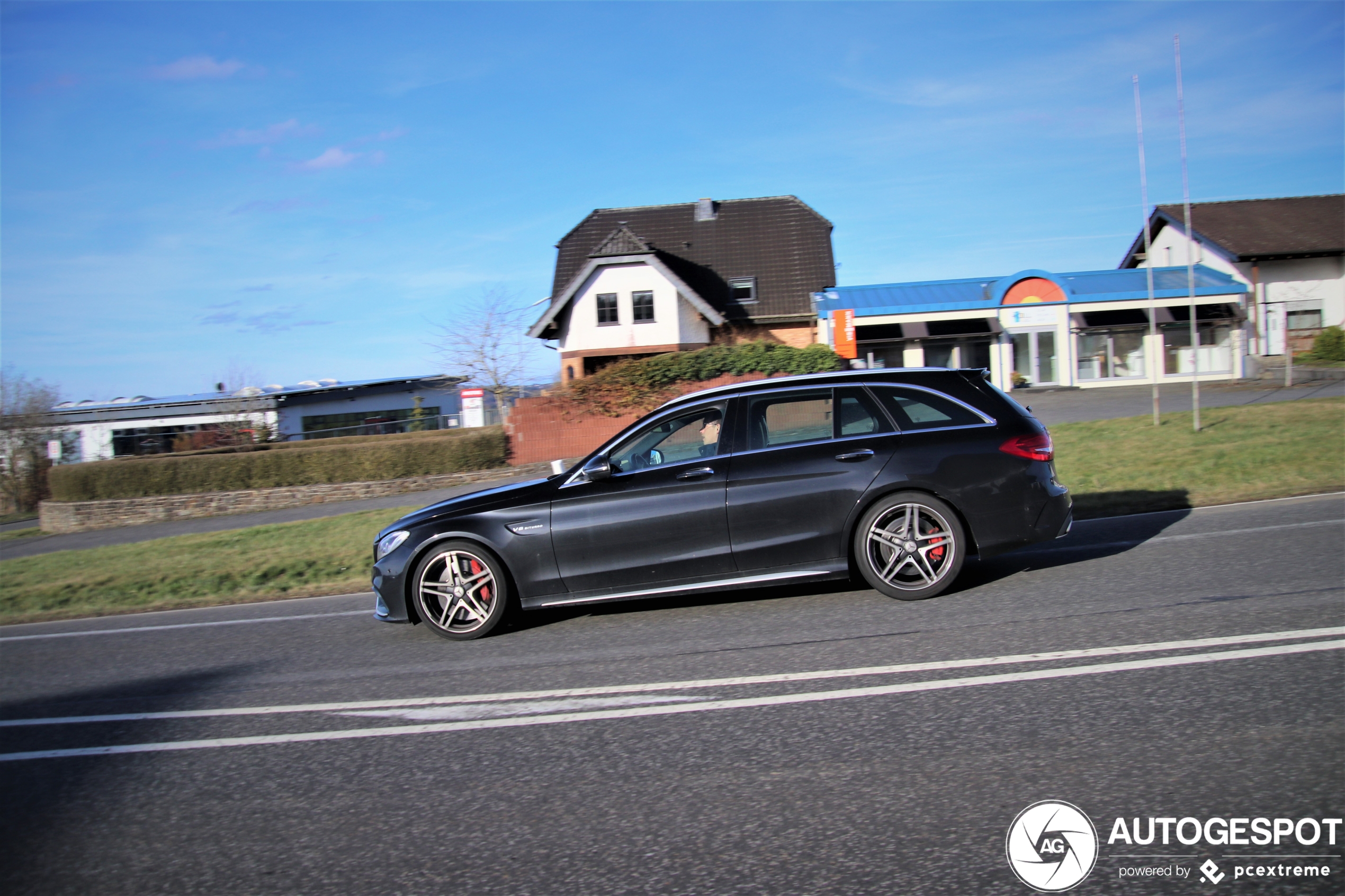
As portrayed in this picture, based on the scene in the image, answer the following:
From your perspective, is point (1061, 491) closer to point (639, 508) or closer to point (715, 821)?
point (639, 508)

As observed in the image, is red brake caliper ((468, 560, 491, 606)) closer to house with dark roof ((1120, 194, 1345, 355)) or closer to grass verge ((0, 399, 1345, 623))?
grass verge ((0, 399, 1345, 623))

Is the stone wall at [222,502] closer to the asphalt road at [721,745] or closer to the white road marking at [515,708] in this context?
the asphalt road at [721,745]

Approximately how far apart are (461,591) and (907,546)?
321 centimetres

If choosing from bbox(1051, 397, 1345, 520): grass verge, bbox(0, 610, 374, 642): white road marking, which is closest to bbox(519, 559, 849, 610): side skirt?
bbox(0, 610, 374, 642): white road marking

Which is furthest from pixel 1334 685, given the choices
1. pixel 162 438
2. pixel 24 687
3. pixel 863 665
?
pixel 162 438

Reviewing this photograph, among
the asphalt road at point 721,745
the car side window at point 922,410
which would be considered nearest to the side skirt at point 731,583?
the asphalt road at point 721,745

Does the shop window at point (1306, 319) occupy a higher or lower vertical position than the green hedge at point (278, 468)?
higher

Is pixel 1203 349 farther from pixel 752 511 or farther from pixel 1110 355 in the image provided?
pixel 752 511

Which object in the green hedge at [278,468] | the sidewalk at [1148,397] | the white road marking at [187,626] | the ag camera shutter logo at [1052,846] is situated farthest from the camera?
the green hedge at [278,468]

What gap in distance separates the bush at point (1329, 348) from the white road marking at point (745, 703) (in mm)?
31113

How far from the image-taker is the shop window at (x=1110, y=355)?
1324 inches

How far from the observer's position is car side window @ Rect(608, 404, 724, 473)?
22.0ft

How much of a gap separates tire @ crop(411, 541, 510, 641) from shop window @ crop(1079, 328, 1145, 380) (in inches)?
1254

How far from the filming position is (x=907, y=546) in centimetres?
646
